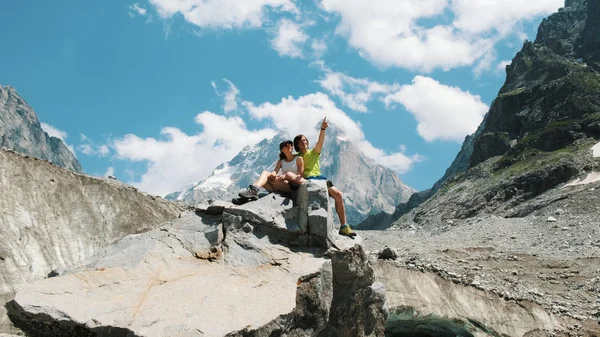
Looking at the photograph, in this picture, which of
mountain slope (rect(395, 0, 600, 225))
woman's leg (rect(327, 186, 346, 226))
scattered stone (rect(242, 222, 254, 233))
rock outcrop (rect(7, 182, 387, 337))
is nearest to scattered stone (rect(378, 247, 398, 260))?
rock outcrop (rect(7, 182, 387, 337))

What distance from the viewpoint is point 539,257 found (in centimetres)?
4012

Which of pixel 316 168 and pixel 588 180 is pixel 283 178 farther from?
pixel 588 180

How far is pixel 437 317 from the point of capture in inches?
899

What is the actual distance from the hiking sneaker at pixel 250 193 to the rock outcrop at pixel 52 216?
738 cm

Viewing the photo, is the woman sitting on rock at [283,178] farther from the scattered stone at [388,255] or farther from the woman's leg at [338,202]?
the scattered stone at [388,255]

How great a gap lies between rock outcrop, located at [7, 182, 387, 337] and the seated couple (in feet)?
1.45

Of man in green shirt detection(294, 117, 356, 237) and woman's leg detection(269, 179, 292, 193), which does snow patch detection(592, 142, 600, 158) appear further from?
woman's leg detection(269, 179, 292, 193)

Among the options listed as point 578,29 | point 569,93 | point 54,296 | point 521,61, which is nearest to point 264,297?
point 54,296

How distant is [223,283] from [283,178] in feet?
13.8

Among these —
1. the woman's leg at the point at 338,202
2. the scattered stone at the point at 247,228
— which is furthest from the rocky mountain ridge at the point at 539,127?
the scattered stone at the point at 247,228

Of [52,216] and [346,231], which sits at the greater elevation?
[52,216]

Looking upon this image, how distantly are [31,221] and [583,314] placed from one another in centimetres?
2429

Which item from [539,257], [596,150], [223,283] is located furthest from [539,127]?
[223,283]

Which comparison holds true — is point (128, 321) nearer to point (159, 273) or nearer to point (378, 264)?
point (159, 273)
